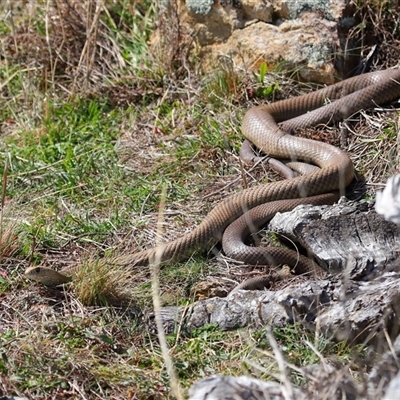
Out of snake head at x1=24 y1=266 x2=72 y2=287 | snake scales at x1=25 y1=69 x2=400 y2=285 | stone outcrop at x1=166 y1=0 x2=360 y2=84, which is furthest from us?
stone outcrop at x1=166 y1=0 x2=360 y2=84

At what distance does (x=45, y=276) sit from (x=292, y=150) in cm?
226

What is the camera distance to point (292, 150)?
662 cm

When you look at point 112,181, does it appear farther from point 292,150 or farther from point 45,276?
point 45,276

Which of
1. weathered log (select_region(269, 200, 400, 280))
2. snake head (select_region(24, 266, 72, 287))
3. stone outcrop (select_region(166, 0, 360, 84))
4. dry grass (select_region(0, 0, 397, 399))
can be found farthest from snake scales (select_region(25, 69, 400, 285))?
weathered log (select_region(269, 200, 400, 280))

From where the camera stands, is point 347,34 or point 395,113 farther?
point 347,34

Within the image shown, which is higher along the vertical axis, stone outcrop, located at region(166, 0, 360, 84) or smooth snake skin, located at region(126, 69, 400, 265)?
stone outcrop, located at region(166, 0, 360, 84)

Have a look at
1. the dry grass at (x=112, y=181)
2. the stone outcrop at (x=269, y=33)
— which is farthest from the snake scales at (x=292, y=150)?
the stone outcrop at (x=269, y=33)

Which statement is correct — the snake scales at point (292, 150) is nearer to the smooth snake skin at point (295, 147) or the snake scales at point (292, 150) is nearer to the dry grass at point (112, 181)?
the smooth snake skin at point (295, 147)

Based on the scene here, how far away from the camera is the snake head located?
516 centimetres

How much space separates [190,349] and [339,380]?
1.73 meters

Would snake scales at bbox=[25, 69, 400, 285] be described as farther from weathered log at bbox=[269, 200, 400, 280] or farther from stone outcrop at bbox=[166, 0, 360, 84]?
weathered log at bbox=[269, 200, 400, 280]

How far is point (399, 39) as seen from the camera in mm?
7395

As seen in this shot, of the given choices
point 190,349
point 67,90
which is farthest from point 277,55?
point 190,349

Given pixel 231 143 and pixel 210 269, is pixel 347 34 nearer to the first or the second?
pixel 231 143
